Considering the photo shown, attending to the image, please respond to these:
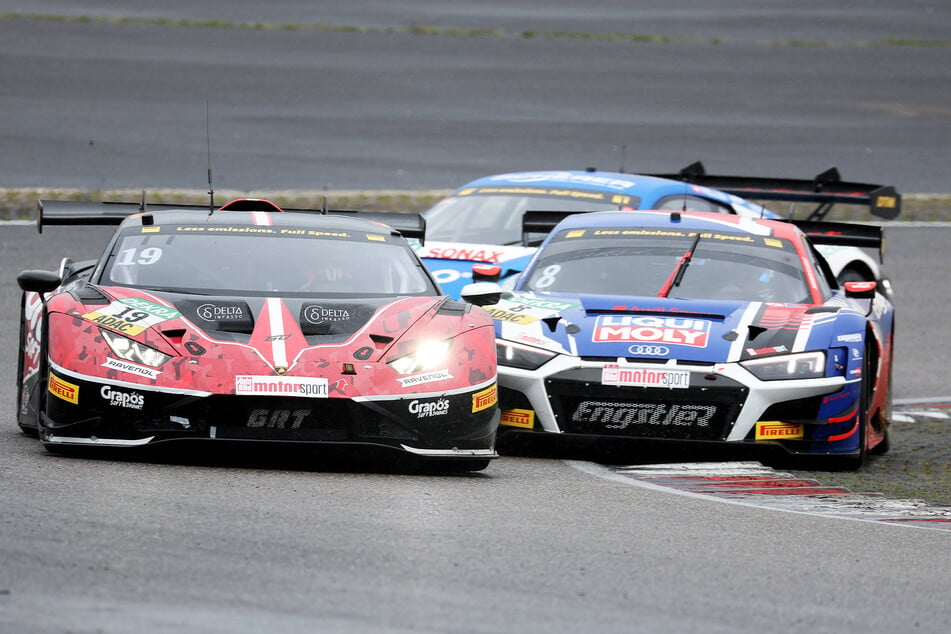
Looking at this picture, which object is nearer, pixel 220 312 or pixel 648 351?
pixel 220 312

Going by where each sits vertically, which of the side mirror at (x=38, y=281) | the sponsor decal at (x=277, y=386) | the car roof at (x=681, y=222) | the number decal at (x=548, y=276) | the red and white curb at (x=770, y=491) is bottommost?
the red and white curb at (x=770, y=491)

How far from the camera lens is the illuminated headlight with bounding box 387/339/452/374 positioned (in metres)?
7.37

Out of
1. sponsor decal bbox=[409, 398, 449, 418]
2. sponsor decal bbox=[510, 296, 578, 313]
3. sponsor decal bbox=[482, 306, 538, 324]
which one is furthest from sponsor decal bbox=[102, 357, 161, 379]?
sponsor decal bbox=[510, 296, 578, 313]

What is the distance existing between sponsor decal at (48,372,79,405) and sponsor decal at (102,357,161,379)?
16 centimetres

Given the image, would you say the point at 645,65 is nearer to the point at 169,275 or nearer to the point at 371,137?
the point at 371,137

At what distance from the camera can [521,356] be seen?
881 cm

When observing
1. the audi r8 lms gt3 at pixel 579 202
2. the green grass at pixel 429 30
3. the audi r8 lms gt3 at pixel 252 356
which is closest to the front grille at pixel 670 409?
the audi r8 lms gt3 at pixel 252 356

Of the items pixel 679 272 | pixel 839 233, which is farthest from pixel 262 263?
pixel 839 233

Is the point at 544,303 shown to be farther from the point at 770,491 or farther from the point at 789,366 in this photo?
the point at 770,491

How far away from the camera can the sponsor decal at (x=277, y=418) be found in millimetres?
7133

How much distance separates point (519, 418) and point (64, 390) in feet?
8.02

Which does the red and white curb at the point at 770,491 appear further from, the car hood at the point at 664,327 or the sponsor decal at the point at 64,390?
the sponsor decal at the point at 64,390

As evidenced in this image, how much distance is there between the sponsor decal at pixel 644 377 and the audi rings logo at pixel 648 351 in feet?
0.31

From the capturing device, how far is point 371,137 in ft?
75.5
